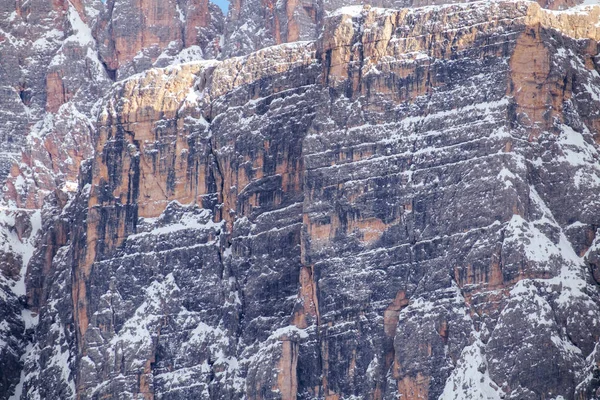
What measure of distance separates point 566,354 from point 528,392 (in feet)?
13.1

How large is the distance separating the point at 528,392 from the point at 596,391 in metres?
4.96

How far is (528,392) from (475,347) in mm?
5132

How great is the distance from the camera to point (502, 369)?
199 meters

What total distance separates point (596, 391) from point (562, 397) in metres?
2.55

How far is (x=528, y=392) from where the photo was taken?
198000 mm

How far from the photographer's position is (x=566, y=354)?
19912cm

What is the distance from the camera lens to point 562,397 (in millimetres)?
198250

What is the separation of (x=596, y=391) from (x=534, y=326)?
20.9 feet

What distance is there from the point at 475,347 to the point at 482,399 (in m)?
3.94

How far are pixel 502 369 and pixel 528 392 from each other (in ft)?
8.22

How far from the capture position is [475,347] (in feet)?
656

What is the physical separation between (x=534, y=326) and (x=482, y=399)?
21.2 ft

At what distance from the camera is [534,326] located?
654ft
